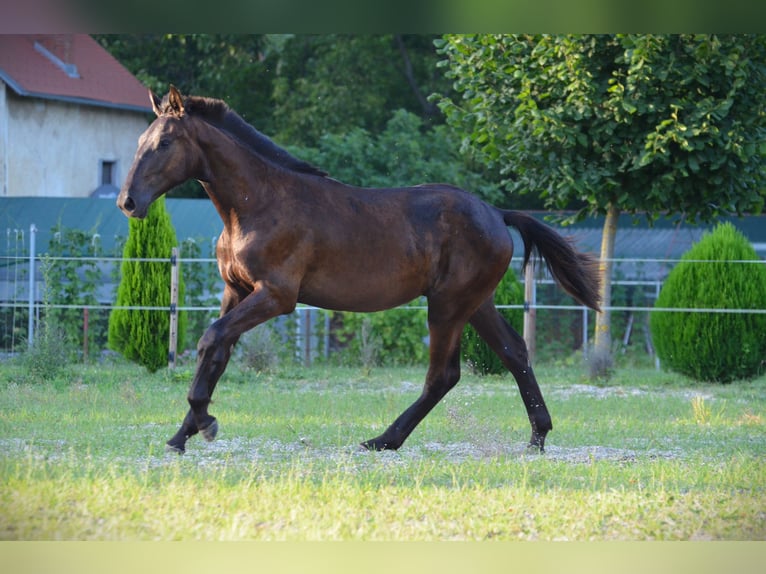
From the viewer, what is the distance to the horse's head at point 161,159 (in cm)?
618

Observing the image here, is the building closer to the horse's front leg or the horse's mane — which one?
the horse's mane

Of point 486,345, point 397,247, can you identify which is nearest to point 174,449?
point 397,247

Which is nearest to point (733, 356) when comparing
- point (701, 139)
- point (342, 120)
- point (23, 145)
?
point (701, 139)

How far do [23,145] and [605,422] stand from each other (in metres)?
14.7

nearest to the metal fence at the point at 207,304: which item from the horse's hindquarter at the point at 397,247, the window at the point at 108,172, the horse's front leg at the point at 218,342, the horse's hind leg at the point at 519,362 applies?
the horse's hind leg at the point at 519,362

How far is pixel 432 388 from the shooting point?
Result: 7.05 m

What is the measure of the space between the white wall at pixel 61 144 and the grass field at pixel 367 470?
10.5 meters

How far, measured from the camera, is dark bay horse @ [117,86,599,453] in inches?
250

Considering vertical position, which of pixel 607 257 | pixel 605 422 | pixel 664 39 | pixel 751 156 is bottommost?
pixel 605 422

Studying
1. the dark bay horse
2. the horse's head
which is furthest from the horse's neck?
the horse's head

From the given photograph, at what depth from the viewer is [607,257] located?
12.8 meters
